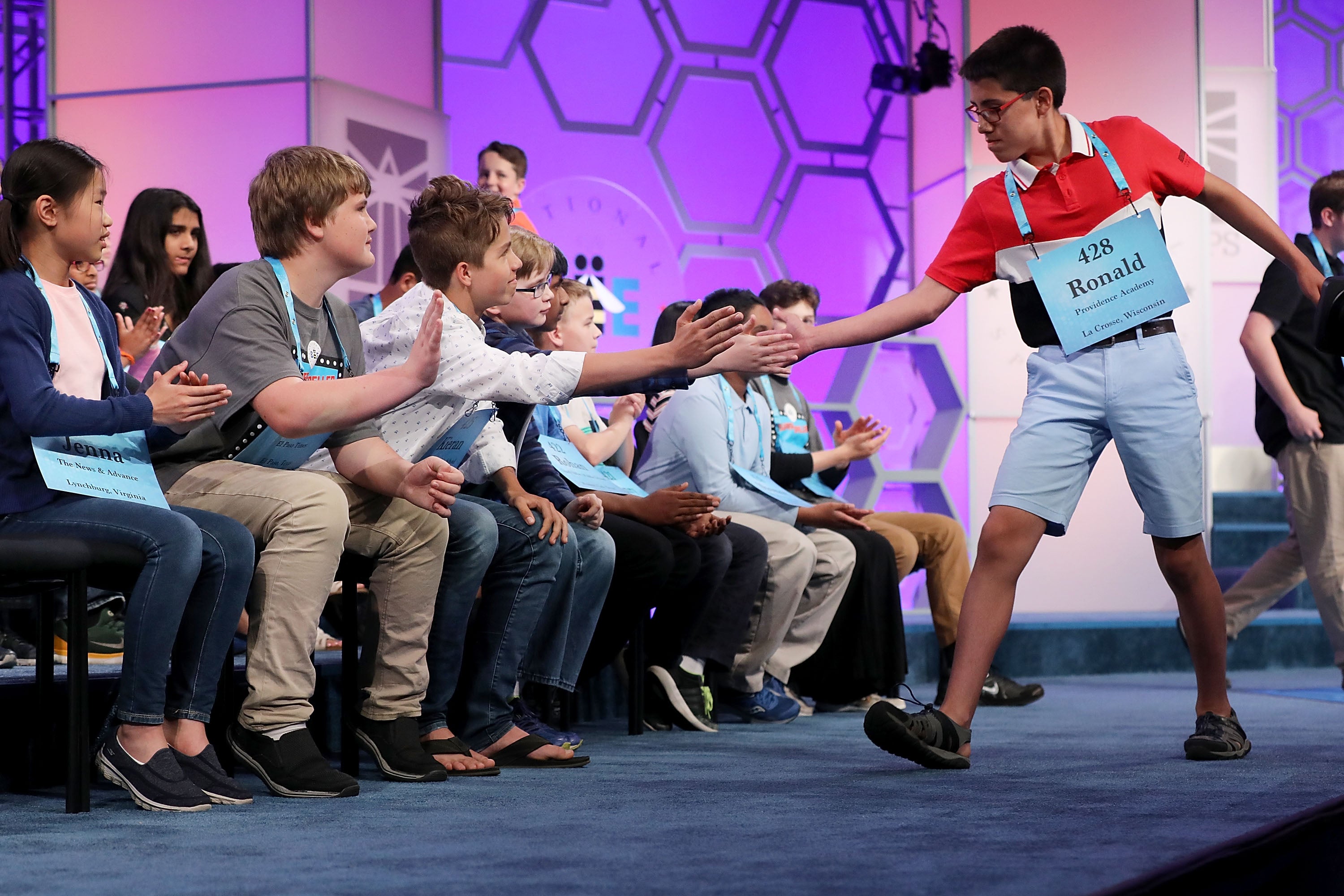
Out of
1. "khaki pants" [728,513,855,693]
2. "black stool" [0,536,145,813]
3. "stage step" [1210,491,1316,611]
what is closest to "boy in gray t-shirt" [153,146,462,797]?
"black stool" [0,536,145,813]

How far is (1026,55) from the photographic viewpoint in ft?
8.28

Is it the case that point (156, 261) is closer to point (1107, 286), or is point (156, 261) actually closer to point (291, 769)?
point (291, 769)

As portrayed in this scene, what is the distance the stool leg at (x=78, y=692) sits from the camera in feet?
6.31

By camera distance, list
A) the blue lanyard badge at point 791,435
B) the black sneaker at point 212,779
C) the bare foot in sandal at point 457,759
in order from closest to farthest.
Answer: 1. the black sneaker at point 212,779
2. the bare foot in sandal at point 457,759
3. the blue lanyard badge at point 791,435

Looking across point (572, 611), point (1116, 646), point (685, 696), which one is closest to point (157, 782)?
point (572, 611)

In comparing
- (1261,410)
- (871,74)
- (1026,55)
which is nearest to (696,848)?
(1026,55)

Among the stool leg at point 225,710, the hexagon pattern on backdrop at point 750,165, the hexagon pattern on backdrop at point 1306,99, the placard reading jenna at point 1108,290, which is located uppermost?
the hexagon pattern on backdrop at point 1306,99

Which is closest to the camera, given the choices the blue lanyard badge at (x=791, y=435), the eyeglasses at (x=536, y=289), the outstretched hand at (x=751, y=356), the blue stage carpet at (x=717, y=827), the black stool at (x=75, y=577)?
the blue stage carpet at (x=717, y=827)

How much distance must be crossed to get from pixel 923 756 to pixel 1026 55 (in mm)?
1266

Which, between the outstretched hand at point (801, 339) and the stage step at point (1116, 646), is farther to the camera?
the stage step at point (1116, 646)

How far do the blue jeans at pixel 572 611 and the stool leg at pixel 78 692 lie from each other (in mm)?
917

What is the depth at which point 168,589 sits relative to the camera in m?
1.95

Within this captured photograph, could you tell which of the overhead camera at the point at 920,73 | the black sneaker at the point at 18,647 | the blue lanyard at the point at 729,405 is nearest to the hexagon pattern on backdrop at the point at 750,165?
the overhead camera at the point at 920,73

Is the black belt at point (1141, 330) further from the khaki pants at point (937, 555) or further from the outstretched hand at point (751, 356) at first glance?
the khaki pants at point (937, 555)
